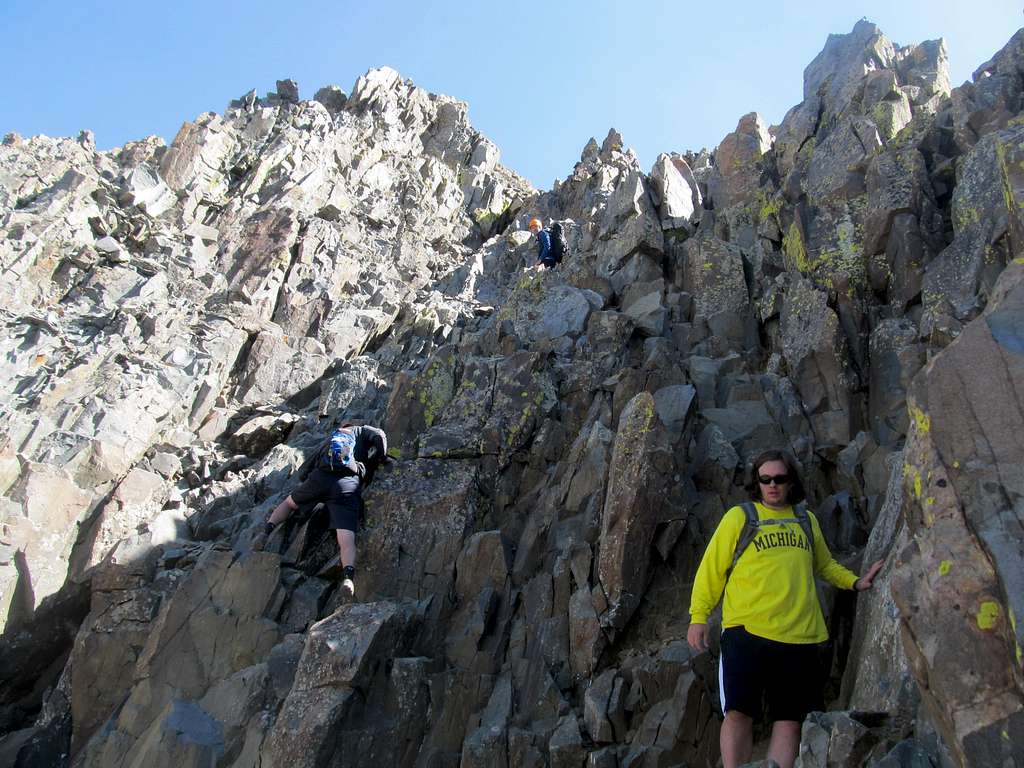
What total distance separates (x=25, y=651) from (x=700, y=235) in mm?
19713

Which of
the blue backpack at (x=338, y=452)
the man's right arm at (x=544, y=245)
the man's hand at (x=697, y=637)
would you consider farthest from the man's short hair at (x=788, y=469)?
the man's right arm at (x=544, y=245)

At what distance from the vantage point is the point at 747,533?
25.4 ft

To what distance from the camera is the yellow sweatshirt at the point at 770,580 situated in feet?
23.9

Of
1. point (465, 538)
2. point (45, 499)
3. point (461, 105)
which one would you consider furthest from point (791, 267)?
point (461, 105)

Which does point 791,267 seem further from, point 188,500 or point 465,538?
point 188,500

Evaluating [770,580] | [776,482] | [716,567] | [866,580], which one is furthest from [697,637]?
[866,580]

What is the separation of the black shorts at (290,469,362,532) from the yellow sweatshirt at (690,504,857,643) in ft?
26.7

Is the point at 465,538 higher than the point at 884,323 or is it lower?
lower

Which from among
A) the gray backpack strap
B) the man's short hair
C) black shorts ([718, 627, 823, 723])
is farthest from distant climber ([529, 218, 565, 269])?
black shorts ([718, 627, 823, 723])

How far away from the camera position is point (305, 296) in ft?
103

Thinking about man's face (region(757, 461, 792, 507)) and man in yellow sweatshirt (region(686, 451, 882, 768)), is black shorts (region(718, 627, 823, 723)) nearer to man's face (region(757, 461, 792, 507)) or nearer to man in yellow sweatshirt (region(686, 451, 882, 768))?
man in yellow sweatshirt (region(686, 451, 882, 768))

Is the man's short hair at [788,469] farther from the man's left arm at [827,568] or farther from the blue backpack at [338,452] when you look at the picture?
the blue backpack at [338,452]

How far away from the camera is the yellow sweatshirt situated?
727 centimetres

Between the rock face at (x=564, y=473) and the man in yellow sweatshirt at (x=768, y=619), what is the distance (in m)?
0.54
